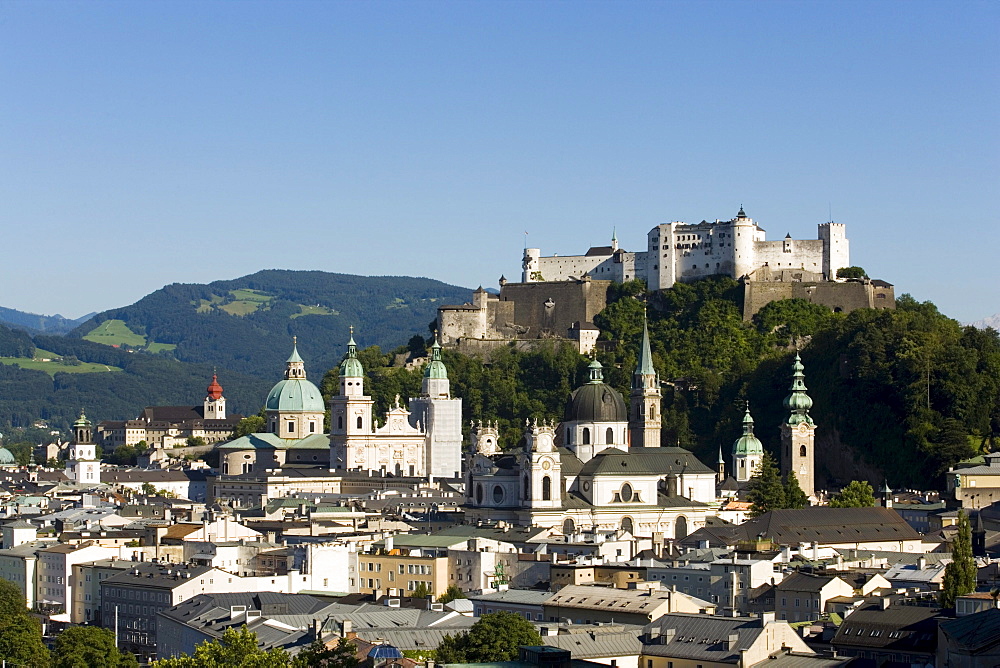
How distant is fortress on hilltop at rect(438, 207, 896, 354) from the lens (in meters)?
143

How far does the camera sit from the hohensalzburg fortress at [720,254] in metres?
146

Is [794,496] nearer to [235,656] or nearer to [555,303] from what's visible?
[555,303]

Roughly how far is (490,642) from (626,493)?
47876 millimetres

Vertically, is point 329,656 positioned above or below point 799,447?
below

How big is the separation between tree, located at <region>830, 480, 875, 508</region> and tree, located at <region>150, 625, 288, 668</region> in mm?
52497

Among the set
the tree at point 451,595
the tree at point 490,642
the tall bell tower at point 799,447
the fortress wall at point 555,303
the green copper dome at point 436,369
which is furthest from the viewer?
the fortress wall at point 555,303

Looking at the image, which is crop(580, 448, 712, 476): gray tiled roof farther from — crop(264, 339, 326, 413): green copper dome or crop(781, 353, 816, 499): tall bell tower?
crop(264, 339, 326, 413): green copper dome

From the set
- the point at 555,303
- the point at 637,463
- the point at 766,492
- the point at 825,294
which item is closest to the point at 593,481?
the point at 637,463

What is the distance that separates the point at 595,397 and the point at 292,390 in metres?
40.2

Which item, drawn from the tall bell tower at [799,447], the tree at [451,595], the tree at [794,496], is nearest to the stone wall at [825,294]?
the tall bell tower at [799,447]

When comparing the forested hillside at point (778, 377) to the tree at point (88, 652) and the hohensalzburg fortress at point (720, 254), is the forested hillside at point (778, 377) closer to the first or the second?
the hohensalzburg fortress at point (720, 254)

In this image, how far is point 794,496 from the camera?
10606 centimetres

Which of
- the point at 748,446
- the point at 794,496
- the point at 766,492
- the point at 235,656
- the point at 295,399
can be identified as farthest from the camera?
the point at 295,399

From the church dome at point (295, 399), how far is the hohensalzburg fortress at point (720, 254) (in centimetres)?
2151
